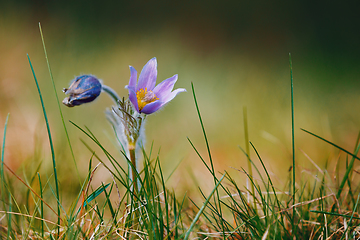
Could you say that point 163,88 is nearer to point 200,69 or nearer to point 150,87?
point 150,87

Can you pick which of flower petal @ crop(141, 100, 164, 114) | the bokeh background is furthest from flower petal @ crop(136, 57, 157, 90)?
the bokeh background

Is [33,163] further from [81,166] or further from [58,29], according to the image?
[58,29]

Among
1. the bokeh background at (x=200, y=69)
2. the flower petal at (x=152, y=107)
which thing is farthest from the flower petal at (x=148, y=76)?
the bokeh background at (x=200, y=69)

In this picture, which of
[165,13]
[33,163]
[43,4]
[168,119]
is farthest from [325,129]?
[43,4]

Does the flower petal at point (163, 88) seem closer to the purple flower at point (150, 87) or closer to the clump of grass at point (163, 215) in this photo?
the purple flower at point (150, 87)

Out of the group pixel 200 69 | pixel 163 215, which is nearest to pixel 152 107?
pixel 163 215
